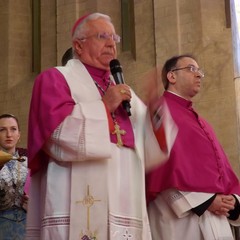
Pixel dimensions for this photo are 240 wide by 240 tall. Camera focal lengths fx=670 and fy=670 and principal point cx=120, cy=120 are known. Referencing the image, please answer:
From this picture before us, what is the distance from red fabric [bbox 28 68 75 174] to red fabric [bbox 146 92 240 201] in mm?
909

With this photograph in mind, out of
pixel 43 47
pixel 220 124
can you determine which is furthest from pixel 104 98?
pixel 43 47

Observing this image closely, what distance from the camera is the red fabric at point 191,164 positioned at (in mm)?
4316

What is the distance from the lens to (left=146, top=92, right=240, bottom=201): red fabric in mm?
4316

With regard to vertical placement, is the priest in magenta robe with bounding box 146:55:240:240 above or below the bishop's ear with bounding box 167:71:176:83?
below

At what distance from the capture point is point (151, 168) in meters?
3.94

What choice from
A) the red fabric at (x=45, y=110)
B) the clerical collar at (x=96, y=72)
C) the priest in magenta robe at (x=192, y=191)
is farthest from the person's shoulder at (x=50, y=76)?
the priest in magenta robe at (x=192, y=191)

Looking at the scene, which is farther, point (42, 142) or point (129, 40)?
point (129, 40)

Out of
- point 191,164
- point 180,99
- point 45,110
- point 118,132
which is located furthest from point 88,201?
point 180,99

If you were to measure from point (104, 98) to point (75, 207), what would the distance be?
602 millimetres

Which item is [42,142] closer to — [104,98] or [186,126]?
[104,98]

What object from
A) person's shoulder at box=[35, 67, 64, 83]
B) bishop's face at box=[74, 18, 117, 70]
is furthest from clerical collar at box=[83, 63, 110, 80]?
person's shoulder at box=[35, 67, 64, 83]

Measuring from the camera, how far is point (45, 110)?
3.57 meters

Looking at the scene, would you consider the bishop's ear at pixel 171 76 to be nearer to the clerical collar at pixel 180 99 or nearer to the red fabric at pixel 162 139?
the clerical collar at pixel 180 99

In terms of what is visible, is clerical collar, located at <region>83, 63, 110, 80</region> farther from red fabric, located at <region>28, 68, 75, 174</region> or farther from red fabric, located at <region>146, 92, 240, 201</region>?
red fabric, located at <region>146, 92, 240, 201</region>
